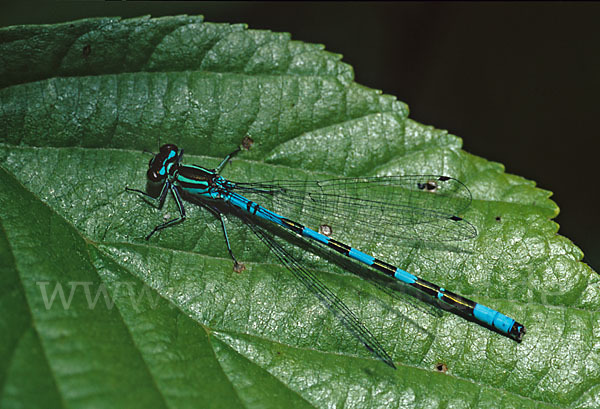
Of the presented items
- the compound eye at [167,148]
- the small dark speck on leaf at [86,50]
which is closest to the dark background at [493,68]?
the small dark speck on leaf at [86,50]

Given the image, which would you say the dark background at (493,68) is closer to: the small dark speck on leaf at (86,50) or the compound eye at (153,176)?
the small dark speck on leaf at (86,50)

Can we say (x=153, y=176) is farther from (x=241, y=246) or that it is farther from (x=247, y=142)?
(x=241, y=246)

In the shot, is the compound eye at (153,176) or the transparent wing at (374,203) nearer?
the compound eye at (153,176)

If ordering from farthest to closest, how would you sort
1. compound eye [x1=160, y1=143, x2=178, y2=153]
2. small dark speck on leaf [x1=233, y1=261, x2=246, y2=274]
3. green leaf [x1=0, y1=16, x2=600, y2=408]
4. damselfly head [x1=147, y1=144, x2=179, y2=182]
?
1. compound eye [x1=160, y1=143, x2=178, y2=153]
2. damselfly head [x1=147, y1=144, x2=179, y2=182]
3. small dark speck on leaf [x1=233, y1=261, x2=246, y2=274]
4. green leaf [x1=0, y1=16, x2=600, y2=408]

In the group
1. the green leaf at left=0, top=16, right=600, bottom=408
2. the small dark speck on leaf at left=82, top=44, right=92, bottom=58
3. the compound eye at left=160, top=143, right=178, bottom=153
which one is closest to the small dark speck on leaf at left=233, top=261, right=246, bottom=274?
the green leaf at left=0, top=16, right=600, bottom=408

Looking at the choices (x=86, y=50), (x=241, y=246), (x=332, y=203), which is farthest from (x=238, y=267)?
(x=86, y=50)

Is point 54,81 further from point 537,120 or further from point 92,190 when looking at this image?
point 537,120

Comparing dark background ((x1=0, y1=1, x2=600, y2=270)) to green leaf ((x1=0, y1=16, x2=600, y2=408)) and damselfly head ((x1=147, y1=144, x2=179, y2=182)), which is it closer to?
green leaf ((x1=0, y1=16, x2=600, y2=408))

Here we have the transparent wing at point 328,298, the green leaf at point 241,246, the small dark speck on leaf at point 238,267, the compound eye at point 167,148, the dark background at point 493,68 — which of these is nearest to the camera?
the green leaf at point 241,246
